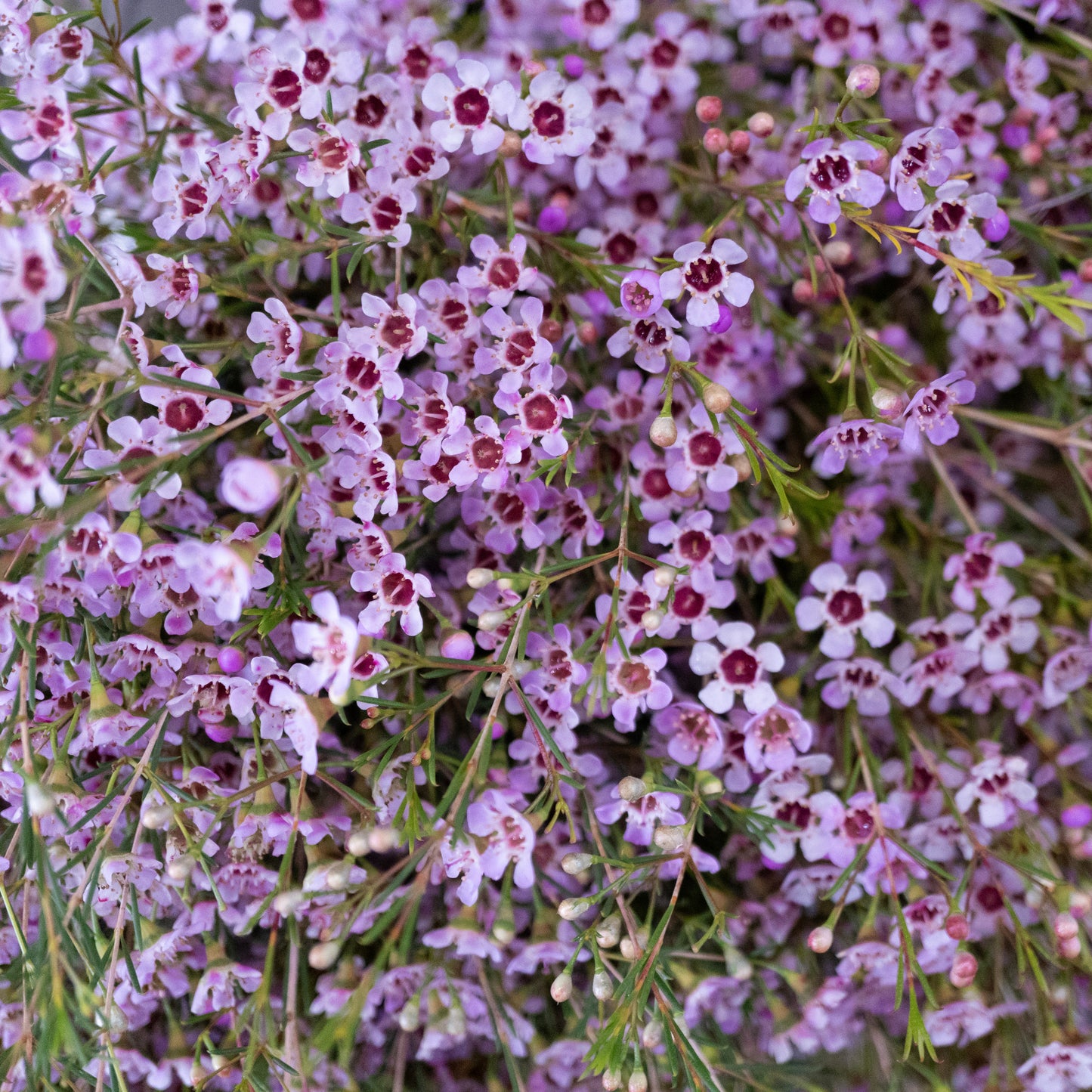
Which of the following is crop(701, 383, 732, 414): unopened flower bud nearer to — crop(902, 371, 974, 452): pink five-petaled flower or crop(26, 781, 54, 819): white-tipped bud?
crop(902, 371, 974, 452): pink five-petaled flower

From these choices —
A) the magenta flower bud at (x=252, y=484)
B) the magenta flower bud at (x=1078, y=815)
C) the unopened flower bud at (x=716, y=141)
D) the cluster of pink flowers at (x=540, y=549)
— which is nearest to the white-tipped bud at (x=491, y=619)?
the cluster of pink flowers at (x=540, y=549)

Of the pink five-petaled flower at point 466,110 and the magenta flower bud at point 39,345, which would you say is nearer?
the magenta flower bud at point 39,345

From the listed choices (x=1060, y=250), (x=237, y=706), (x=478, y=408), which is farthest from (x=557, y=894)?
(x=1060, y=250)

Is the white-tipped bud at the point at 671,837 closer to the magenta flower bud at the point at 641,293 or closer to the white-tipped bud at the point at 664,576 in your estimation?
the white-tipped bud at the point at 664,576

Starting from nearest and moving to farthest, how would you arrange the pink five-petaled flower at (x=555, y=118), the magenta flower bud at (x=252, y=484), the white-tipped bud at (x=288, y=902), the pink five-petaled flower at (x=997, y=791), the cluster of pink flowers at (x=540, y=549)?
the magenta flower bud at (x=252, y=484) < the white-tipped bud at (x=288, y=902) < the cluster of pink flowers at (x=540, y=549) < the pink five-petaled flower at (x=555, y=118) < the pink five-petaled flower at (x=997, y=791)

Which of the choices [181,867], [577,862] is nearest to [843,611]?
[577,862]

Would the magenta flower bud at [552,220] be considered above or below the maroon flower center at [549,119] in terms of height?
below
